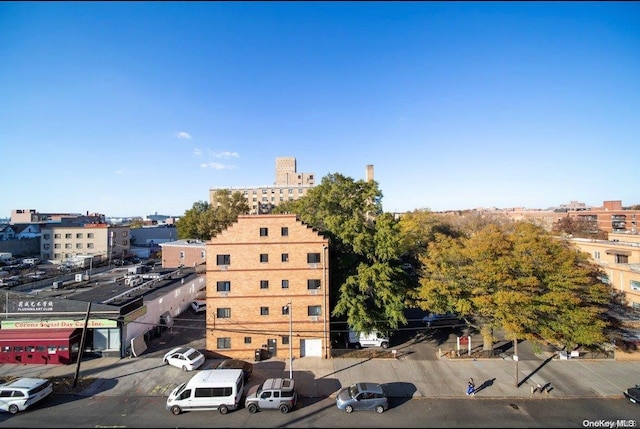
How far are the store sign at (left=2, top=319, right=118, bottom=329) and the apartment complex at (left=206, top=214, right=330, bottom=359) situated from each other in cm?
847

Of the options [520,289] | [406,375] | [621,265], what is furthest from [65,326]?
[621,265]

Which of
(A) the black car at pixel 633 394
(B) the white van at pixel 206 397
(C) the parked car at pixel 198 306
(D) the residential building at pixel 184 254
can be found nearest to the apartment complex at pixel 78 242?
(D) the residential building at pixel 184 254

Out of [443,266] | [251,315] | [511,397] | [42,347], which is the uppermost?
[443,266]

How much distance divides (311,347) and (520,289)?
17859mm

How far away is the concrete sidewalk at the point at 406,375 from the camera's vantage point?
21266 millimetres

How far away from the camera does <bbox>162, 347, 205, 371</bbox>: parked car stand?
24000mm

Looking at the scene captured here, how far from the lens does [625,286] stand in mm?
28625

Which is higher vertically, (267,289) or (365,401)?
(267,289)

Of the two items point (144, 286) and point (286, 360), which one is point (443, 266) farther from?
point (144, 286)

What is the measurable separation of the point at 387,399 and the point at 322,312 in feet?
28.2

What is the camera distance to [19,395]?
18.7 metres

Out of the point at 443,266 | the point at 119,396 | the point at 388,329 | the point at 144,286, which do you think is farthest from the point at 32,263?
the point at 443,266

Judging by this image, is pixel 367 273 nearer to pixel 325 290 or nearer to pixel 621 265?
pixel 325 290

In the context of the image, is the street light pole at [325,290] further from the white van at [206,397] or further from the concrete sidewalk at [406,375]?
the white van at [206,397]
